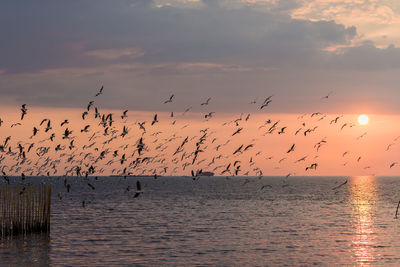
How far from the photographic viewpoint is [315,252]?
45.2 meters

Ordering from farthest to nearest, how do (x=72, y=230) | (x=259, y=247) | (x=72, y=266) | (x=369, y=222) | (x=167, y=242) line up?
(x=369, y=222)
(x=72, y=230)
(x=167, y=242)
(x=259, y=247)
(x=72, y=266)

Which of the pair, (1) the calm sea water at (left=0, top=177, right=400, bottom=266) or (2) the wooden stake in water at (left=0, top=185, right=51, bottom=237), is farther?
(2) the wooden stake in water at (left=0, top=185, right=51, bottom=237)

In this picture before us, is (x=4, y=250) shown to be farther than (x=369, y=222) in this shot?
No

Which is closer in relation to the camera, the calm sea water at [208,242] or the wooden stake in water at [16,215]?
the calm sea water at [208,242]

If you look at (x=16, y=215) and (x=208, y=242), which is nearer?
(x=16, y=215)

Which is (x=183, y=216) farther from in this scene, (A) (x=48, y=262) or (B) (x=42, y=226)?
(A) (x=48, y=262)

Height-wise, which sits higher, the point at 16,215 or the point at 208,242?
the point at 16,215

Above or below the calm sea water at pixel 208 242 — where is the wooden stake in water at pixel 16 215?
above

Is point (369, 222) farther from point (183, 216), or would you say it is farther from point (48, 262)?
point (48, 262)

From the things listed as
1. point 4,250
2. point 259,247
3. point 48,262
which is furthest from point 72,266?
point 259,247

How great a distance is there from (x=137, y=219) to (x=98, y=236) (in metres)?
20.1

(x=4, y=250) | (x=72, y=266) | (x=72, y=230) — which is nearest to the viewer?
(x=72, y=266)

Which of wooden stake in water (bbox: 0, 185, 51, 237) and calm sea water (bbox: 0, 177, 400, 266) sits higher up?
wooden stake in water (bbox: 0, 185, 51, 237)

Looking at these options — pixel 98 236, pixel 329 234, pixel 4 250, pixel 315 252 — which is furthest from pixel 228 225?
pixel 4 250
